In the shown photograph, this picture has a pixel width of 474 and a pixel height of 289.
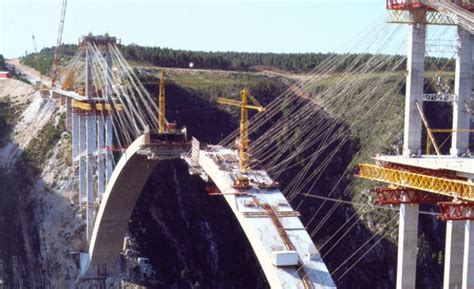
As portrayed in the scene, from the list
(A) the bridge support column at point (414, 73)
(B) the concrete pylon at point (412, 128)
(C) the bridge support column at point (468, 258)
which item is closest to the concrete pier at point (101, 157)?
(B) the concrete pylon at point (412, 128)

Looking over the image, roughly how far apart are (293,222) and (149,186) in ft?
124

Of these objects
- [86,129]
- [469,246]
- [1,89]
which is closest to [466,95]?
[469,246]

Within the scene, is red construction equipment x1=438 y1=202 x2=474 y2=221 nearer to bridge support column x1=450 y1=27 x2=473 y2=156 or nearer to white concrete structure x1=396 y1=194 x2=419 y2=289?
white concrete structure x1=396 y1=194 x2=419 y2=289

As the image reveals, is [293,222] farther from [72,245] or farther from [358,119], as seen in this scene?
[358,119]

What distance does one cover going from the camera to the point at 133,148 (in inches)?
2363

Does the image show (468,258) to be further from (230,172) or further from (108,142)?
(108,142)

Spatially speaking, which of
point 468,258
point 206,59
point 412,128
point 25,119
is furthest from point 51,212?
Answer: point 206,59

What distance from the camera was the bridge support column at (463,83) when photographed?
34.8 meters

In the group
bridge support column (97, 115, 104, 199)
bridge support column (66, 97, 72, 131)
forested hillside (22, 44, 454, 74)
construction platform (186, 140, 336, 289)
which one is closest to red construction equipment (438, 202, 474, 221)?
construction platform (186, 140, 336, 289)

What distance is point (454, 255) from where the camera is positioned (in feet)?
111

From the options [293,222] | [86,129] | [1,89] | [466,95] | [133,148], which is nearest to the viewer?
[466,95]

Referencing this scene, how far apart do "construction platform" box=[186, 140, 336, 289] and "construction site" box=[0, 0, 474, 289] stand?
10 centimetres

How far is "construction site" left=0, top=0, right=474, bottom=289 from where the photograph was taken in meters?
35.9

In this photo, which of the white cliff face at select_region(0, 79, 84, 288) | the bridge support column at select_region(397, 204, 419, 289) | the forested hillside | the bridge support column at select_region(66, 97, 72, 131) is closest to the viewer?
the bridge support column at select_region(397, 204, 419, 289)
